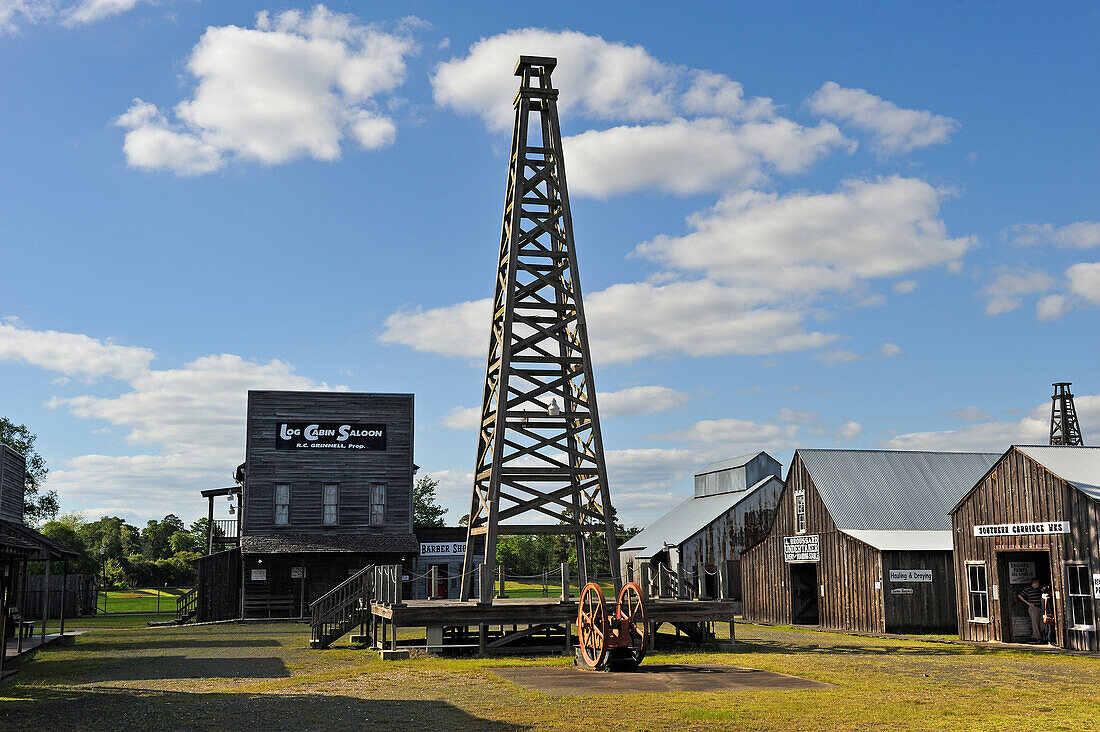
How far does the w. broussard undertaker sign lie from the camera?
43.4m

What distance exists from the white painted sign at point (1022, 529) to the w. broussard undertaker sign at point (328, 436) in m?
25.1

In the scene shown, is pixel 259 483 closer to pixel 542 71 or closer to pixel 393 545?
pixel 393 545

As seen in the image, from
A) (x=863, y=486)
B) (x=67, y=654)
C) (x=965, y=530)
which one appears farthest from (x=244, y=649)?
(x=863, y=486)

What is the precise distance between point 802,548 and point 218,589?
23.1m

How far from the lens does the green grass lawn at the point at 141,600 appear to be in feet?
193

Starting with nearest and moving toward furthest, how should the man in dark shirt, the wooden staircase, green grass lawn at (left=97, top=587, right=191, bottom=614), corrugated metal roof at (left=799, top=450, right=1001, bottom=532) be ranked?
the wooden staircase < the man in dark shirt < corrugated metal roof at (left=799, top=450, right=1001, bottom=532) < green grass lawn at (left=97, top=587, right=191, bottom=614)

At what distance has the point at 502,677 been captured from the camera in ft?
61.9

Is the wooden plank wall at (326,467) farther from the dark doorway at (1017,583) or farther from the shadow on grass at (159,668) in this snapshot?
the dark doorway at (1017,583)

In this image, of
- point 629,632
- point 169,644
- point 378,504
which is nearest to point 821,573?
point 629,632

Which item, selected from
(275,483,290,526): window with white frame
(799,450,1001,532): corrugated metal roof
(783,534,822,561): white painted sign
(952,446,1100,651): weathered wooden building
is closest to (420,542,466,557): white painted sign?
(275,483,290,526): window with white frame

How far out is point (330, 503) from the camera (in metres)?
43.5

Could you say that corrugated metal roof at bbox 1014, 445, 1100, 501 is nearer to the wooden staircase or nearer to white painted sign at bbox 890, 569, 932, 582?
white painted sign at bbox 890, 569, 932, 582

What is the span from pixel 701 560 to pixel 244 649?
25.5 m

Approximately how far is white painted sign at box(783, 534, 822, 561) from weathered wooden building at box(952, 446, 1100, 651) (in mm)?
6335
